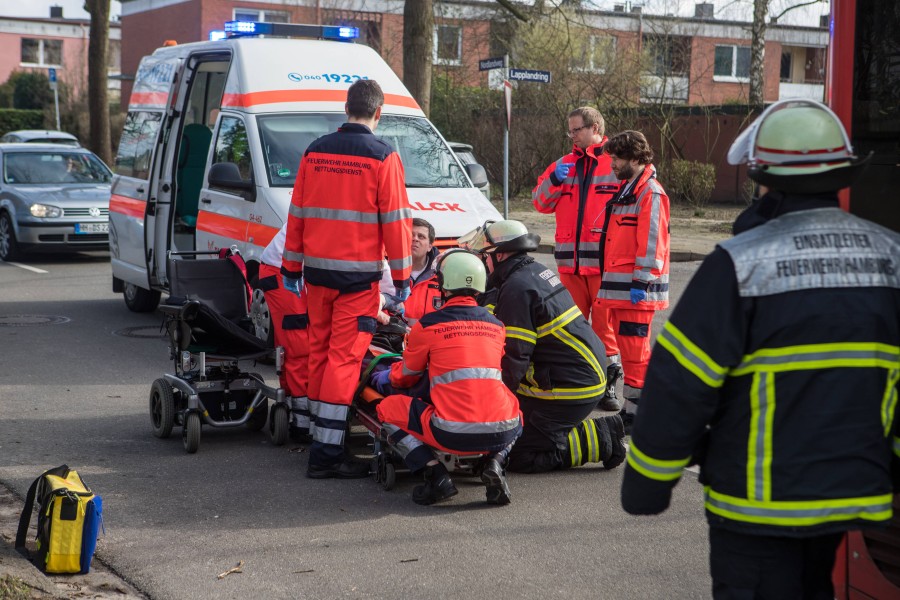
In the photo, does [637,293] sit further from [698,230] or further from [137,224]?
[698,230]

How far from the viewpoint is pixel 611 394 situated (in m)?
8.26

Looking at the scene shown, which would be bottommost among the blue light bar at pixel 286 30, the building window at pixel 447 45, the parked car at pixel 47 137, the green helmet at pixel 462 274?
the green helmet at pixel 462 274

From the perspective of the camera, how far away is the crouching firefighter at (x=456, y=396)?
5676 millimetres

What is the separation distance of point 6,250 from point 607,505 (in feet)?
45.4

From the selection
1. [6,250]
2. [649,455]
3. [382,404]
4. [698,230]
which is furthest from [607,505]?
[698,230]

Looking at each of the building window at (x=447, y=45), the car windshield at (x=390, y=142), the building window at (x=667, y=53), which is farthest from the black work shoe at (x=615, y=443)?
the building window at (x=447, y=45)

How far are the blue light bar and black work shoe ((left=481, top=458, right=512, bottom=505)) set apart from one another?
5.97 m

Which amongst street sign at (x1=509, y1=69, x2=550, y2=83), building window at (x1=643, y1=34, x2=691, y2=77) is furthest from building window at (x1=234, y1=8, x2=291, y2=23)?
street sign at (x1=509, y1=69, x2=550, y2=83)

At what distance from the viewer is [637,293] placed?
23.8ft

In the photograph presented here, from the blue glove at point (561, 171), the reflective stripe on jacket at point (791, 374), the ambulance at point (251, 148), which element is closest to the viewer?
the reflective stripe on jacket at point (791, 374)

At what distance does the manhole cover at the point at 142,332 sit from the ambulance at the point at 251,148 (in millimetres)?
440

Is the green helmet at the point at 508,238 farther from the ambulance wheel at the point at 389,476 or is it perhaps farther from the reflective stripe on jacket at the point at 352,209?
the ambulance wheel at the point at 389,476

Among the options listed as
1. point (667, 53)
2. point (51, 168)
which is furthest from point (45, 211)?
point (667, 53)

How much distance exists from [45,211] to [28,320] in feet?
16.6
